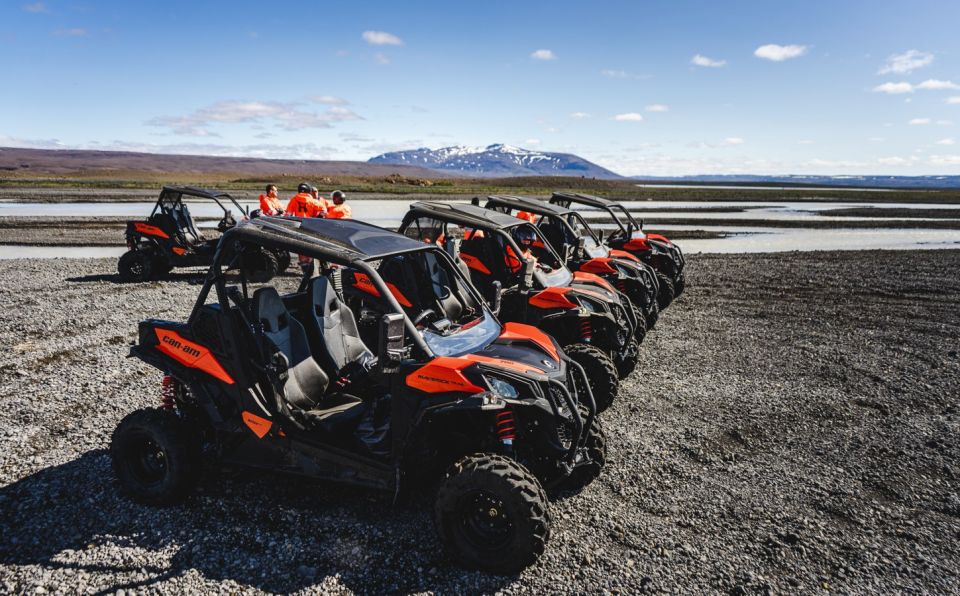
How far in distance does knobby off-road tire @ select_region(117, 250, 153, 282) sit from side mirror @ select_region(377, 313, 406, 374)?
1214cm

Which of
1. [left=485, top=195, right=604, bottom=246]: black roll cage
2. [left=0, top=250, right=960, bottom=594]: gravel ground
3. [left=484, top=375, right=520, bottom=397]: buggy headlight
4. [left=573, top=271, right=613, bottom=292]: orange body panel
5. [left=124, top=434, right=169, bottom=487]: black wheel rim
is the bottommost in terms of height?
[left=0, top=250, right=960, bottom=594]: gravel ground

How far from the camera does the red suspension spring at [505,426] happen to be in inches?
155

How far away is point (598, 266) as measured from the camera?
985 cm

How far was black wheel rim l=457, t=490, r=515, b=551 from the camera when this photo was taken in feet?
12.4

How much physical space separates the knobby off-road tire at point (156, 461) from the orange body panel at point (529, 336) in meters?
2.62

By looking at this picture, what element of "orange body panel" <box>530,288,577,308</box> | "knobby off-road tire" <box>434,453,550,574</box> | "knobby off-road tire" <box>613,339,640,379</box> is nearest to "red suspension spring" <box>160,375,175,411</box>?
"knobby off-road tire" <box>434,453,550,574</box>

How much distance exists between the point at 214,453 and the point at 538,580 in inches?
106

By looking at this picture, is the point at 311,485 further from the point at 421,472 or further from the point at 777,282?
the point at 777,282

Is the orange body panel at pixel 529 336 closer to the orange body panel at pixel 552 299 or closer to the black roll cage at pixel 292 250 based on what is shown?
the black roll cage at pixel 292 250

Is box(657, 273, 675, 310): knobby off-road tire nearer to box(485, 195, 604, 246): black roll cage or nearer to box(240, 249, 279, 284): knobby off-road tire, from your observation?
box(485, 195, 604, 246): black roll cage

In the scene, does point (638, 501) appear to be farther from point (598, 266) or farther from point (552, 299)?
point (598, 266)

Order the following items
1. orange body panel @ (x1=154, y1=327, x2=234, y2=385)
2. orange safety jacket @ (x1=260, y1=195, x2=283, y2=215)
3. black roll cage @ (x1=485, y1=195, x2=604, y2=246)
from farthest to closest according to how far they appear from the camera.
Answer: orange safety jacket @ (x1=260, y1=195, x2=283, y2=215) → black roll cage @ (x1=485, y1=195, x2=604, y2=246) → orange body panel @ (x1=154, y1=327, x2=234, y2=385)

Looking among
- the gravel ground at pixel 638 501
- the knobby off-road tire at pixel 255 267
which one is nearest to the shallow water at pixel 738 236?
the gravel ground at pixel 638 501

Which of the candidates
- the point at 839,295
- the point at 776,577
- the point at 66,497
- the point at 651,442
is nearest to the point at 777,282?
the point at 839,295
